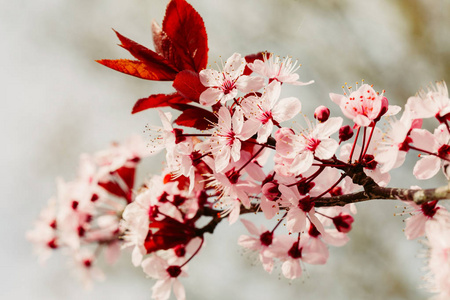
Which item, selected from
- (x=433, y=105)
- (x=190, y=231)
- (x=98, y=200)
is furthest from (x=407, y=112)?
(x=98, y=200)

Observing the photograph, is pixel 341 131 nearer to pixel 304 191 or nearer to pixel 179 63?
pixel 304 191

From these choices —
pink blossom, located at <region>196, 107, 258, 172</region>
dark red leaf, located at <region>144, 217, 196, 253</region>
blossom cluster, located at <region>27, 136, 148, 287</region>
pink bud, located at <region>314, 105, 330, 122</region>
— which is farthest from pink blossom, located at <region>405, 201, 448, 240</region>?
blossom cluster, located at <region>27, 136, 148, 287</region>

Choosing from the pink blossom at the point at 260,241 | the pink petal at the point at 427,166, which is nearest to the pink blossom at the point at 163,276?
the pink blossom at the point at 260,241

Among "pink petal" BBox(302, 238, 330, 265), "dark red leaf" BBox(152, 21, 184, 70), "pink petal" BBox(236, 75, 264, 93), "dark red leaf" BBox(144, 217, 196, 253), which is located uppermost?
"dark red leaf" BBox(152, 21, 184, 70)

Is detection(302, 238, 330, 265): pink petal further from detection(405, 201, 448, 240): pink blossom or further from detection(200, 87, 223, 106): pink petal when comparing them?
detection(200, 87, 223, 106): pink petal

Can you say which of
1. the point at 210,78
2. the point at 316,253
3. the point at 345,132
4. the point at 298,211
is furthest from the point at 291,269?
the point at 210,78
